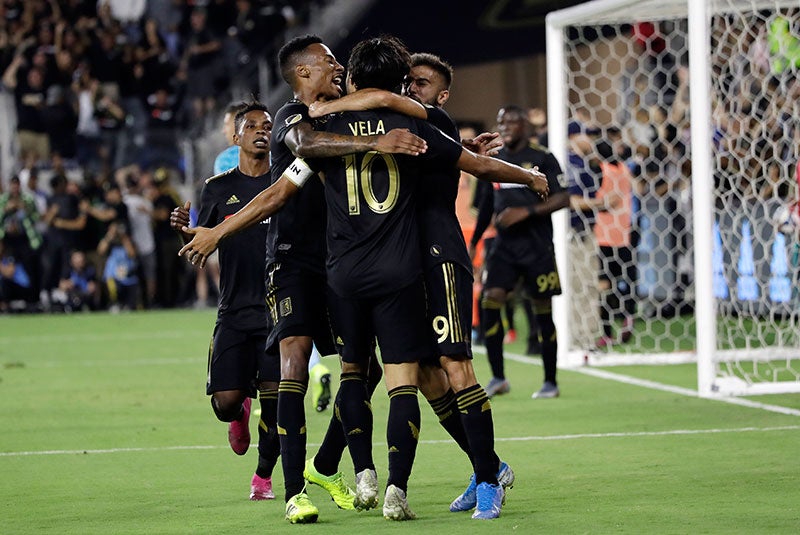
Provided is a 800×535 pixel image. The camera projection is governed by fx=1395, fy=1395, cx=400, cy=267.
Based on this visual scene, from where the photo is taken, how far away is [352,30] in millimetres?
22219

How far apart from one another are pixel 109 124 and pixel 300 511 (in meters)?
18.1

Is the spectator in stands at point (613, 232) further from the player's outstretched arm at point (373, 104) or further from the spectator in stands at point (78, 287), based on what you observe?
the spectator in stands at point (78, 287)

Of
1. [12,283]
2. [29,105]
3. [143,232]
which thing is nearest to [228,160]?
[143,232]

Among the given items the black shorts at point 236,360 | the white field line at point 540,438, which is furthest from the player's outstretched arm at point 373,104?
the white field line at point 540,438

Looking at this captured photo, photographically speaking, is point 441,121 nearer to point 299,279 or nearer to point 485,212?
point 299,279

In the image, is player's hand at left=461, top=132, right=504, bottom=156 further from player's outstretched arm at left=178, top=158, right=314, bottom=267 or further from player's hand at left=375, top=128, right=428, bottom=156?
player's outstretched arm at left=178, top=158, right=314, bottom=267

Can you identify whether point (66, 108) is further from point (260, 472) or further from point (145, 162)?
point (260, 472)

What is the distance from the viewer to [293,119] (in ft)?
18.6

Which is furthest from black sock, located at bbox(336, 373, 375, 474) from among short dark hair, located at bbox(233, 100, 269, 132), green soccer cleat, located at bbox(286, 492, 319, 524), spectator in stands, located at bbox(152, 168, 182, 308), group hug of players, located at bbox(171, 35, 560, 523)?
spectator in stands, located at bbox(152, 168, 182, 308)

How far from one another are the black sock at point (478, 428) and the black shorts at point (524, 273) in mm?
4559

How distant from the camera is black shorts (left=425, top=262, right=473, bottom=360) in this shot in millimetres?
5641

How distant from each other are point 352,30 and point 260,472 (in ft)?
54.3

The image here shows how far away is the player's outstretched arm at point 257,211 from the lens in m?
5.64

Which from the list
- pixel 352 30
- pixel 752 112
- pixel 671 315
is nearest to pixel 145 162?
pixel 352 30
